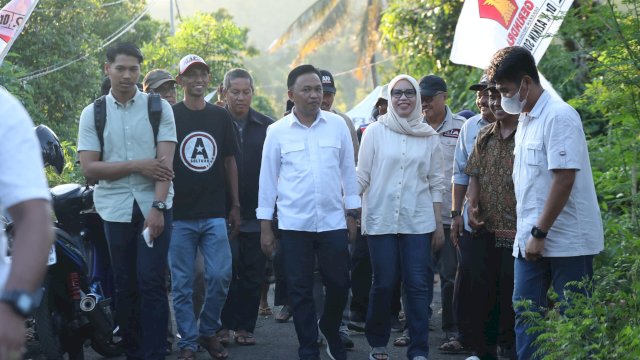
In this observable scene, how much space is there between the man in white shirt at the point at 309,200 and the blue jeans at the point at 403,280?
0.25m

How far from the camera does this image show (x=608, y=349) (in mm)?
5332

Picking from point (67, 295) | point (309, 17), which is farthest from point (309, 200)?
point (309, 17)

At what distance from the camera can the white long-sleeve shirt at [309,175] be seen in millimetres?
7426

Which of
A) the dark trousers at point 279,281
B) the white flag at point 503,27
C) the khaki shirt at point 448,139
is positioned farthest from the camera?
the dark trousers at point 279,281

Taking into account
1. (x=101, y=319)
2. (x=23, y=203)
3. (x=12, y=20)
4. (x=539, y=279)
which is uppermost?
(x=12, y=20)

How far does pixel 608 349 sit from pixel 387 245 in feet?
8.27

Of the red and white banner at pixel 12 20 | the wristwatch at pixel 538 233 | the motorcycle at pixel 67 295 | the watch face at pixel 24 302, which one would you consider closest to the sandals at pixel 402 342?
the motorcycle at pixel 67 295

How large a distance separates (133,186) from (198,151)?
3.45ft

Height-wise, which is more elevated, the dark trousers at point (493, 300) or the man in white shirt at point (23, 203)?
the man in white shirt at point (23, 203)

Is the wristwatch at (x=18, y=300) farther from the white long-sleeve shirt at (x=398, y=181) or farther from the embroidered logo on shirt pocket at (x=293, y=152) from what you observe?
the white long-sleeve shirt at (x=398, y=181)

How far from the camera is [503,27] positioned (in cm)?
A: 841

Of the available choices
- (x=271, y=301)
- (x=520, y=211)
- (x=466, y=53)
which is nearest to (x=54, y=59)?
(x=271, y=301)

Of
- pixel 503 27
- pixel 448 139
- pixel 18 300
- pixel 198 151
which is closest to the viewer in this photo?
pixel 18 300

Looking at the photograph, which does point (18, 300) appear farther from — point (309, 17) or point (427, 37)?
point (309, 17)
